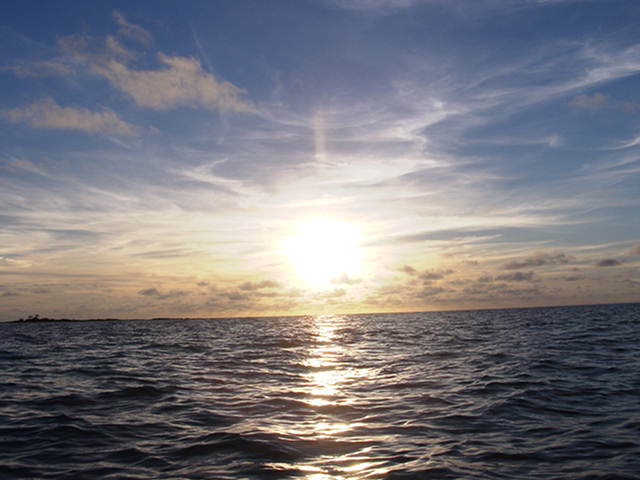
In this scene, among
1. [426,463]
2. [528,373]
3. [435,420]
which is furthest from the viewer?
[528,373]

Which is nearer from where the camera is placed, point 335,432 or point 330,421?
point 335,432

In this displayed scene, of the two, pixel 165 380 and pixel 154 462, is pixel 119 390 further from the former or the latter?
pixel 154 462

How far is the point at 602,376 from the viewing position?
20.2 m

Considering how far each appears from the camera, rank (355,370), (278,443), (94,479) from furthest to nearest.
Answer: (355,370), (278,443), (94,479)

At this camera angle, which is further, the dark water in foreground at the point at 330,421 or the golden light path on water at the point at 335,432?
the dark water in foreground at the point at 330,421

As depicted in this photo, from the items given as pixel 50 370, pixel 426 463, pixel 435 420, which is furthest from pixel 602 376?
pixel 50 370

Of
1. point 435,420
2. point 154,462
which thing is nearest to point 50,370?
point 154,462

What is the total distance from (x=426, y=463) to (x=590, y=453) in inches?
152

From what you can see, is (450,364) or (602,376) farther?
(450,364)

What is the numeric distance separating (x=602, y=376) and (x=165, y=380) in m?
19.9

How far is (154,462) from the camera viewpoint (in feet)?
34.8

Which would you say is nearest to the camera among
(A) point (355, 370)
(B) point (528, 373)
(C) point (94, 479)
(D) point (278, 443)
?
(C) point (94, 479)

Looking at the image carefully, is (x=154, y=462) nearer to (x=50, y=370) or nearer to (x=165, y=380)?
(x=165, y=380)

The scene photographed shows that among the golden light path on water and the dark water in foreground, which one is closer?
the golden light path on water
